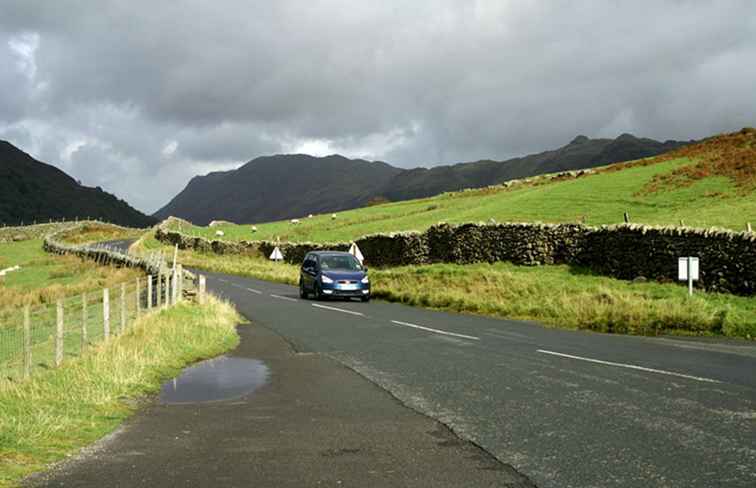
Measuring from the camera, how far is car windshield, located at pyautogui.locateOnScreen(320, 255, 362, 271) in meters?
29.7

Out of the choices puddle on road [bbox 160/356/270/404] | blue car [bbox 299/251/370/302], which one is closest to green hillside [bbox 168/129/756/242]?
blue car [bbox 299/251/370/302]

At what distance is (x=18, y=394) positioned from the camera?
30.3 feet

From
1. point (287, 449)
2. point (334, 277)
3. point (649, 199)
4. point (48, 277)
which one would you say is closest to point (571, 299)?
point (334, 277)

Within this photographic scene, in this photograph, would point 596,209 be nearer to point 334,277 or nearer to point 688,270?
point 334,277

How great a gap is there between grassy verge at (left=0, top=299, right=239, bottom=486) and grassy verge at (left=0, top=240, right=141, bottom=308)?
24759 millimetres

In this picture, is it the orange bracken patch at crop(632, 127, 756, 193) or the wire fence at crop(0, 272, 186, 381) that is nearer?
the wire fence at crop(0, 272, 186, 381)

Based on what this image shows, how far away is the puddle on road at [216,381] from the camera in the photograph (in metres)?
9.67

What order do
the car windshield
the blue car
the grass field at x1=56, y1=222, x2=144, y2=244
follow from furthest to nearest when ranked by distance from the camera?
1. the grass field at x1=56, y1=222, x2=144, y2=244
2. the car windshield
3. the blue car

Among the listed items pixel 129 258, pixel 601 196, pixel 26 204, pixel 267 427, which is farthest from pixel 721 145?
pixel 26 204

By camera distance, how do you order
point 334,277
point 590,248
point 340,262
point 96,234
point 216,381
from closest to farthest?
1. point 216,381
2. point 334,277
3. point 340,262
4. point 590,248
5. point 96,234

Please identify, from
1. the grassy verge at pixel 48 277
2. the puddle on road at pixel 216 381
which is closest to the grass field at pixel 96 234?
the grassy verge at pixel 48 277

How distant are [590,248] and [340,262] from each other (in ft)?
34.2

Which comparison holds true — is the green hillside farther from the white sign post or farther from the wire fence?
the wire fence

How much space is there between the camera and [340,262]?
98.5 feet
